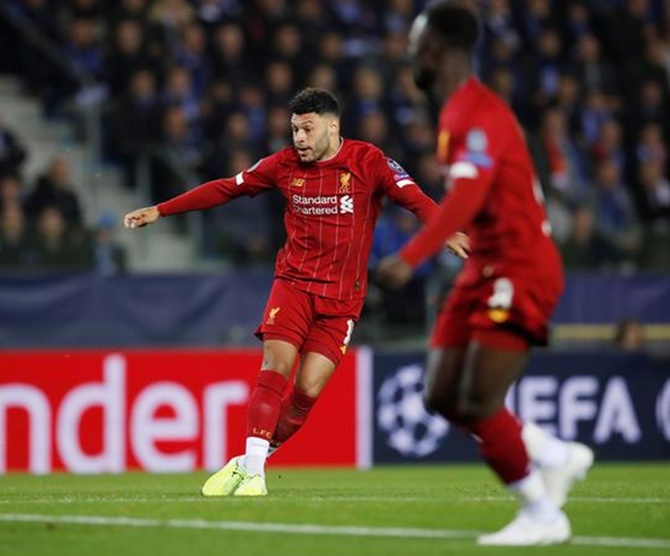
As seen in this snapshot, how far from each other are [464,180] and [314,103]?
3.21m

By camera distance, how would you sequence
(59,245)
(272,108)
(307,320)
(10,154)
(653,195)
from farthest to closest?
(653,195) → (272,108) → (10,154) → (59,245) → (307,320)

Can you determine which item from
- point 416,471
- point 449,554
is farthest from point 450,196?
point 416,471

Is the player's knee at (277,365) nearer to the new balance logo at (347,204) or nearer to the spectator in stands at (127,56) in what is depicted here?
the new balance logo at (347,204)

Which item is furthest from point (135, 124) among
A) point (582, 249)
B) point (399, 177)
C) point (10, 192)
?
point (399, 177)

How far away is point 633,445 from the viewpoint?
1911 centimetres

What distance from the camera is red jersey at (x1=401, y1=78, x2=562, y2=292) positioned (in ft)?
25.8

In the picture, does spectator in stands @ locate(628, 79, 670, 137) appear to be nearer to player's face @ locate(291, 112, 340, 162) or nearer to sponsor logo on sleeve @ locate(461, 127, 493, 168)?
player's face @ locate(291, 112, 340, 162)

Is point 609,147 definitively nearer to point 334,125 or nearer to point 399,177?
point 399,177

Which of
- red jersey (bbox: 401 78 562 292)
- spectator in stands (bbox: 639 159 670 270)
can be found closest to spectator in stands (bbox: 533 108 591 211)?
spectator in stands (bbox: 639 159 670 270)

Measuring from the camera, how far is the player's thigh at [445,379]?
803 cm

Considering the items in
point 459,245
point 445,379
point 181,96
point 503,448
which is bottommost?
point 503,448

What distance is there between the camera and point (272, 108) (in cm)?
2106

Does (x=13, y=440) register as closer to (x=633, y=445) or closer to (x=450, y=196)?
(x=633, y=445)

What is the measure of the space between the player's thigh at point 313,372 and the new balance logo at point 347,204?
3.04 ft
